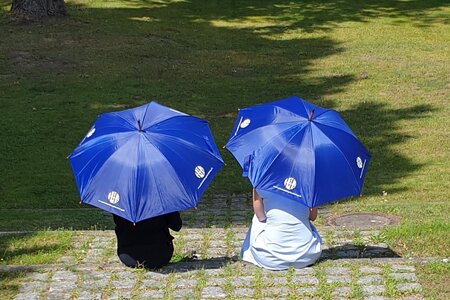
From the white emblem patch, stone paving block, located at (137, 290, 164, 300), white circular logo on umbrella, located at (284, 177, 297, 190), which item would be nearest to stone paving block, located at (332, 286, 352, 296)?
white circular logo on umbrella, located at (284, 177, 297, 190)

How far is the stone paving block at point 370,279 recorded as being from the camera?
7293mm

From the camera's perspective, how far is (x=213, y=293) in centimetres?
714

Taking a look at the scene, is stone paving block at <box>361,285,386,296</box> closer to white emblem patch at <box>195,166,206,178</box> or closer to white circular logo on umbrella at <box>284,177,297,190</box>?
white circular logo on umbrella at <box>284,177,297,190</box>

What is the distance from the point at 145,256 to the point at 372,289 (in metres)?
1.89

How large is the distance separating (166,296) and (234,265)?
3.02 feet

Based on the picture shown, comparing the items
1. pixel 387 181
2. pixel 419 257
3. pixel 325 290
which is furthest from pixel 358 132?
pixel 325 290

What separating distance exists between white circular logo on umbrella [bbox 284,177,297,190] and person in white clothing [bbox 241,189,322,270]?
18cm

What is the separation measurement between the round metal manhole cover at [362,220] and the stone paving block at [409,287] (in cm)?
287

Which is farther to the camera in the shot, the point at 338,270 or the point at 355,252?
the point at 355,252

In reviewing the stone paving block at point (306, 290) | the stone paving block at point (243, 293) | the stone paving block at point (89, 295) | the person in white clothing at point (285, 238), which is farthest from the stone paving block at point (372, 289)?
the stone paving block at point (89, 295)

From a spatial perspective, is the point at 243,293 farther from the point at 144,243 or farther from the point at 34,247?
the point at 34,247

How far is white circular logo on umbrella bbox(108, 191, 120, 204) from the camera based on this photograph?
295 inches

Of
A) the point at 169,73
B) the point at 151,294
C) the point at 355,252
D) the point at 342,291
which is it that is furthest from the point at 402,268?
the point at 169,73

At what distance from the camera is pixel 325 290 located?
7.11m
